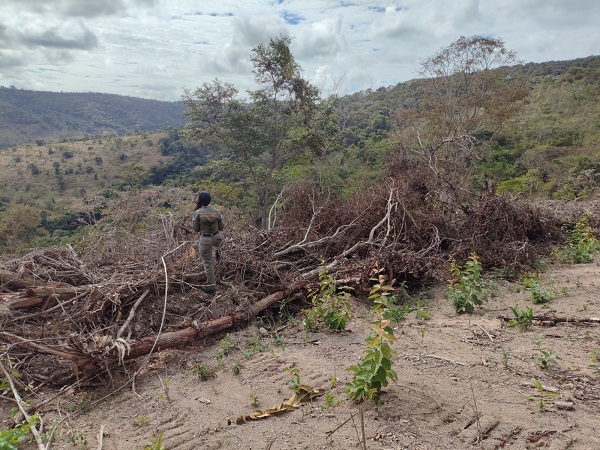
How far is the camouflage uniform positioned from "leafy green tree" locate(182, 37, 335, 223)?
880 cm

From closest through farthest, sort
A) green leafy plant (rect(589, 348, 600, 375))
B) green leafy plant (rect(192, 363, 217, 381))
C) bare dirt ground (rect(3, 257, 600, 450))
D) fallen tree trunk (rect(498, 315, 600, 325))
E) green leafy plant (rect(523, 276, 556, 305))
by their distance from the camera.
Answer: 1. bare dirt ground (rect(3, 257, 600, 450))
2. green leafy plant (rect(589, 348, 600, 375))
3. green leafy plant (rect(192, 363, 217, 381))
4. fallen tree trunk (rect(498, 315, 600, 325))
5. green leafy plant (rect(523, 276, 556, 305))

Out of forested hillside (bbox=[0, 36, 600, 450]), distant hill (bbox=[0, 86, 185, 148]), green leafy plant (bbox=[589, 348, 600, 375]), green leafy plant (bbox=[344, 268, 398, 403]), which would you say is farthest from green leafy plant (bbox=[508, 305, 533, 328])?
distant hill (bbox=[0, 86, 185, 148])

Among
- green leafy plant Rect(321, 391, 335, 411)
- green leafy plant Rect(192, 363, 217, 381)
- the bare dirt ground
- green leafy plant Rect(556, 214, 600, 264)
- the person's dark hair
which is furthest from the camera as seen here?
green leafy plant Rect(556, 214, 600, 264)

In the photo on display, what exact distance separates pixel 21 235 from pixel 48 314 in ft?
69.1

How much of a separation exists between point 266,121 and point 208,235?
10.7 meters

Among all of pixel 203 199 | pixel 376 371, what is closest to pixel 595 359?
pixel 376 371

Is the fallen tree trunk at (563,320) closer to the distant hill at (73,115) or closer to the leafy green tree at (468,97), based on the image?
the leafy green tree at (468,97)

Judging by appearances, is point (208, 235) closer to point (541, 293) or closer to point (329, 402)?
point (329, 402)

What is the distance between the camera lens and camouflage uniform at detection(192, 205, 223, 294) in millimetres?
5613

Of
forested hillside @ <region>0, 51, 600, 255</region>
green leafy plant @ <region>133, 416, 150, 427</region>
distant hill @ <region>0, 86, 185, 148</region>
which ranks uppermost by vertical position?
distant hill @ <region>0, 86, 185, 148</region>

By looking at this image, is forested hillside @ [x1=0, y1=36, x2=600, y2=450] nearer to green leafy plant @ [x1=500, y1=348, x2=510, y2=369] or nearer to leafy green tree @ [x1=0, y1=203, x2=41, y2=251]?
green leafy plant @ [x1=500, y1=348, x2=510, y2=369]

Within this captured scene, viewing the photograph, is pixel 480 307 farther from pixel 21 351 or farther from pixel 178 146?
pixel 178 146

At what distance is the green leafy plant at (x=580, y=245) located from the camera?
23.0ft

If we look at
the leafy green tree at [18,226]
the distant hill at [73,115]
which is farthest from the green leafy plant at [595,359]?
the distant hill at [73,115]
